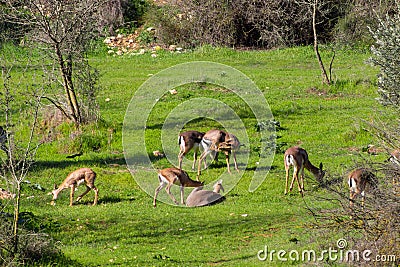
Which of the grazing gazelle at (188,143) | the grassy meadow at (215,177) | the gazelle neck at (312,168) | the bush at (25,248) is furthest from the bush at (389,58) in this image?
the bush at (25,248)

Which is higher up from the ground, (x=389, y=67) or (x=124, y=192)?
(x=389, y=67)

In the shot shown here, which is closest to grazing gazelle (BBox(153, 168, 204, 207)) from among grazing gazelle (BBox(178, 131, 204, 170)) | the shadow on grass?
grazing gazelle (BBox(178, 131, 204, 170))

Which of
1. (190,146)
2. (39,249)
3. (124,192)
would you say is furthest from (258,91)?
(39,249)

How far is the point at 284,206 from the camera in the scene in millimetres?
15789

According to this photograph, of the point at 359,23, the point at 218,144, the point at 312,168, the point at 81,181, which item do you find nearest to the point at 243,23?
the point at 359,23

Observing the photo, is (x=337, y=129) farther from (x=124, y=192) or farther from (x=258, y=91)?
(x=124, y=192)

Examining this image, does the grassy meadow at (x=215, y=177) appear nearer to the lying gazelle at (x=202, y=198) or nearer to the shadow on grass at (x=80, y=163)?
the shadow on grass at (x=80, y=163)

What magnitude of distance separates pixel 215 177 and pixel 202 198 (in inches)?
90.8

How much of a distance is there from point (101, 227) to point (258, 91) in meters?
13.8

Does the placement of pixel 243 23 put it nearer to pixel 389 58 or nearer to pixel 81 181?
pixel 389 58

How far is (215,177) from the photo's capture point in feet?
60.0

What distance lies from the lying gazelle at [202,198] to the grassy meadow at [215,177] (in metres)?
0.26

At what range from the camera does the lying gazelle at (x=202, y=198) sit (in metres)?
15.9

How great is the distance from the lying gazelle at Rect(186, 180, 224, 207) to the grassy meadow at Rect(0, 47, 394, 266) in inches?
10.3
